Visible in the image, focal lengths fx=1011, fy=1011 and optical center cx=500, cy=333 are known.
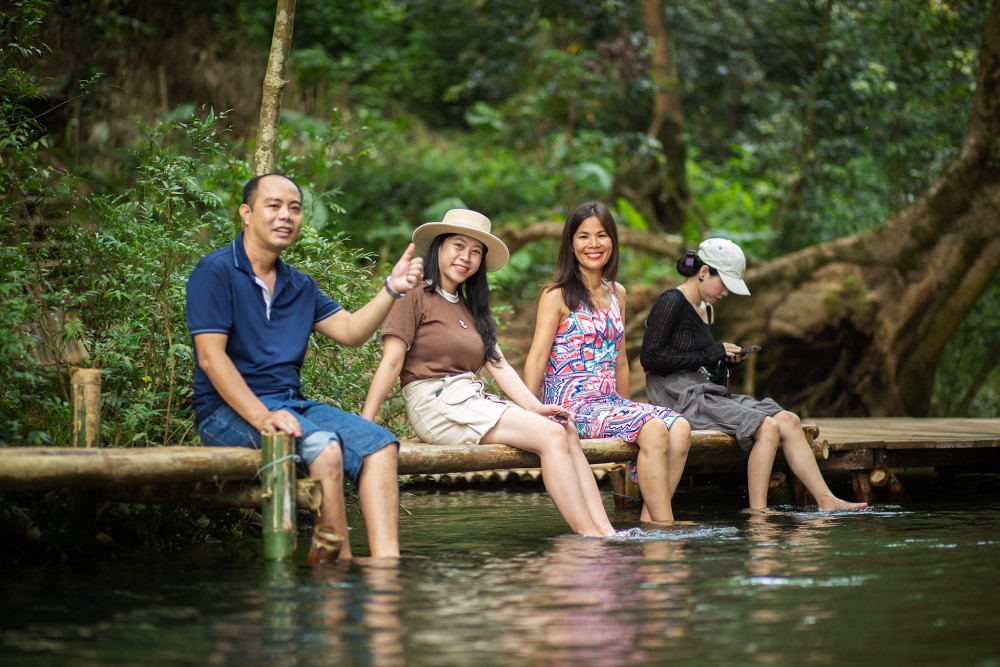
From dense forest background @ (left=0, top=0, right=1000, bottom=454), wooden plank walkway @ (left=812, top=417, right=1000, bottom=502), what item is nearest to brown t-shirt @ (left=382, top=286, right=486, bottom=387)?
dense forest background @ (left=0, top=0, right=1000, bottom=454)

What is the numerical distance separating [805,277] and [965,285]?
58.3 inches

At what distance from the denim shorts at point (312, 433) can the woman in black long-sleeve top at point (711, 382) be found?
7.42ft

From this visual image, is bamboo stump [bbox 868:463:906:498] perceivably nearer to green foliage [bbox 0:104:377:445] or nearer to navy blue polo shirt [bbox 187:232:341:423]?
green foliage [bbox 0:104:377:445]

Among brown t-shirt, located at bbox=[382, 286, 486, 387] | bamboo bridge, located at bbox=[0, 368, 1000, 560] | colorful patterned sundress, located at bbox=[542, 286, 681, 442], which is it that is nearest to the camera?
bamboo bridge, located at bbox=[0, 368, 1000, 560]

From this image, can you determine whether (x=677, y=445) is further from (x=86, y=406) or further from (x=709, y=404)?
(x=86, y=406)

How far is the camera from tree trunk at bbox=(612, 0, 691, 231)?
536 inches

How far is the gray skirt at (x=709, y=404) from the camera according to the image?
583 centimetres

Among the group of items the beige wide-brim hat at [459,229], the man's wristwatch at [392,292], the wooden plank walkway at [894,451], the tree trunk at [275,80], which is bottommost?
the wooden plank walkway at [894,451]

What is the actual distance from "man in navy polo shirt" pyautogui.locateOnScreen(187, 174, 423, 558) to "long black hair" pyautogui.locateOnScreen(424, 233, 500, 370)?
0.73 metres

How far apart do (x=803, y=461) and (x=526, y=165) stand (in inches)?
425

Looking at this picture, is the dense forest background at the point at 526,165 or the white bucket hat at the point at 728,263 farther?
the white bucket hat at the point at 728,263

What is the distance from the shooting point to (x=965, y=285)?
9734mm

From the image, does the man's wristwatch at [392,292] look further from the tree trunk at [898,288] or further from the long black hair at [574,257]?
the tree trunk at [898,288]

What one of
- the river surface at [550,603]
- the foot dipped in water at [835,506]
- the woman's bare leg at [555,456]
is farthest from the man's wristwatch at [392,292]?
the foot dipped in water at [835,506]
